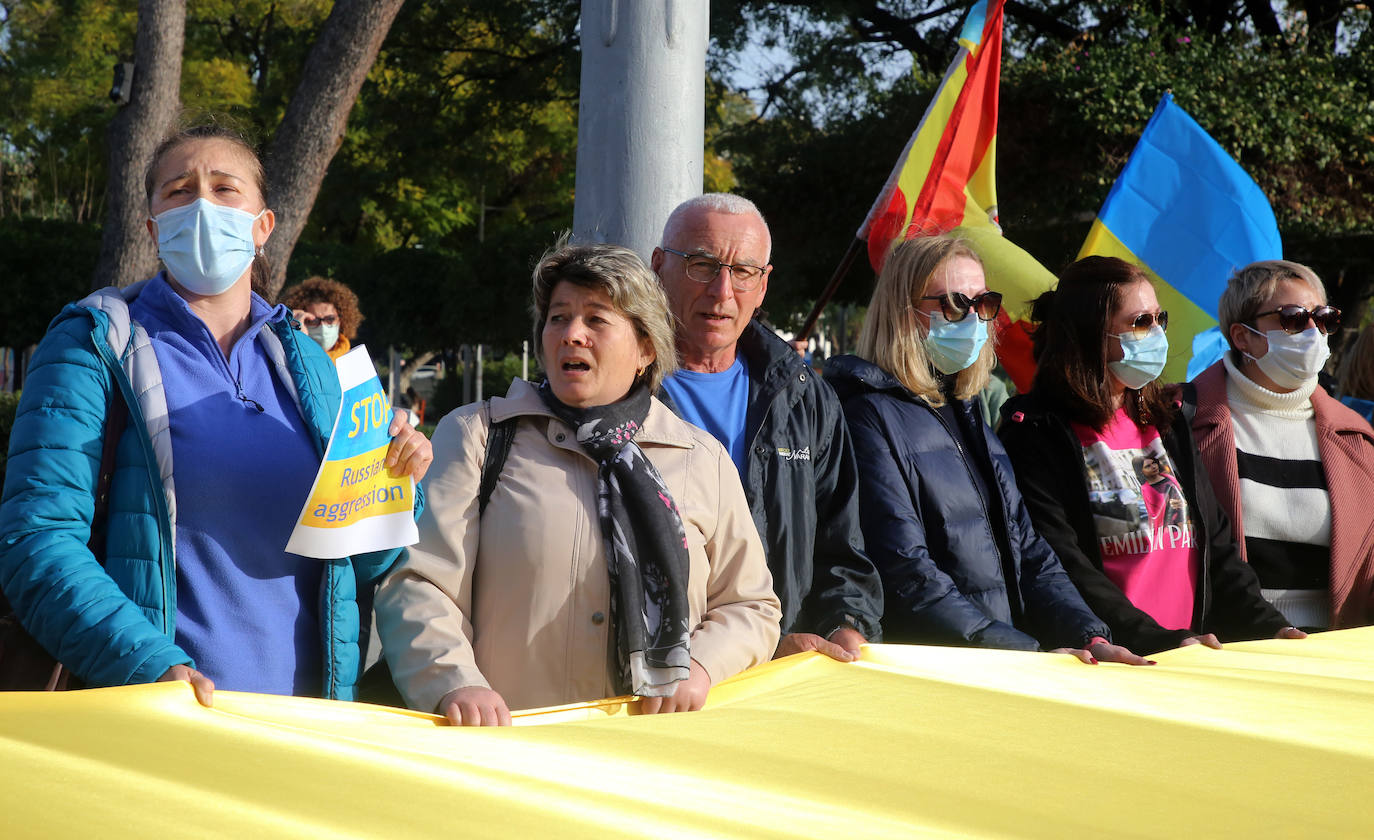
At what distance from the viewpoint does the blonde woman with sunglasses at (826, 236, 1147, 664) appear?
3.37m

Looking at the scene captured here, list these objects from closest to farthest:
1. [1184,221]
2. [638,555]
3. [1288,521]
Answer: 1. [638,555]
2. [1288,521]
3. [1184,221]

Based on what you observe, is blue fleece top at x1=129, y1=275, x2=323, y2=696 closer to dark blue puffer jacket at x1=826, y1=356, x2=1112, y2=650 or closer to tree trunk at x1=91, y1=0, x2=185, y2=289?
dark blue puffer jacket at x1=826, y1=356, x2=1112, y2=650

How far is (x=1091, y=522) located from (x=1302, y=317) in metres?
1.18

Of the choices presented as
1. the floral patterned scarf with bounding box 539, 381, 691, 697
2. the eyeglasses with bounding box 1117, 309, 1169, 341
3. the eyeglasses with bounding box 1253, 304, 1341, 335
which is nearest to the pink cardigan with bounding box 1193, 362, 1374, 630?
the eyeglasses with bounding box 1253, 304, 1341, 335

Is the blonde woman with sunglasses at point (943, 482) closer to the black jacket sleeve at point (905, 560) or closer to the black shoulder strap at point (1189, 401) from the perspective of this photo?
the black jacket sleeve at point (905, 560)

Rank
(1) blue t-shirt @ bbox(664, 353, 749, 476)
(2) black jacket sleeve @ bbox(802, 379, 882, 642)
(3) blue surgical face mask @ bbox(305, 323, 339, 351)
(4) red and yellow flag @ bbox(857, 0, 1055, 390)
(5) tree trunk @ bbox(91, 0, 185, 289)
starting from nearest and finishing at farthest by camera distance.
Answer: (2) black jacket sleeve @ bbox(802, 379, 882, 642)
(1) blue t-shirt @ bbox(664, 353, 749, 476)
(4) red and yellow flag @ bbox(857, 0, 1055, 390)
(3) blue surgical face mask @ bbox(305, 323, 339, 351)
(5) tree trunk @ bbox(91, 0, 185, 289)

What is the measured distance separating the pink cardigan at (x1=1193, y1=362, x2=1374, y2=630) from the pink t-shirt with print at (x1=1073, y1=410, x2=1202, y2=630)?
0.33 m

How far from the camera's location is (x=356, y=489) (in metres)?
2.45

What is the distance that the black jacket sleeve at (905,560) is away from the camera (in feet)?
10.8

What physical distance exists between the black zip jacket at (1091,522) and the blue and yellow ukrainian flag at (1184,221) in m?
2.60

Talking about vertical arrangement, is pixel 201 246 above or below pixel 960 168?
below

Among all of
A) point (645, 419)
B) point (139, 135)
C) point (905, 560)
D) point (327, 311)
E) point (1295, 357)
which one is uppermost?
point (139, 135)

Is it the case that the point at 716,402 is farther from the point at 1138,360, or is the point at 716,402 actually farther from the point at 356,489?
the point at 1138,360

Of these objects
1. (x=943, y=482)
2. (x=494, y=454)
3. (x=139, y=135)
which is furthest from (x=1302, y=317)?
(x=139, y=135)
